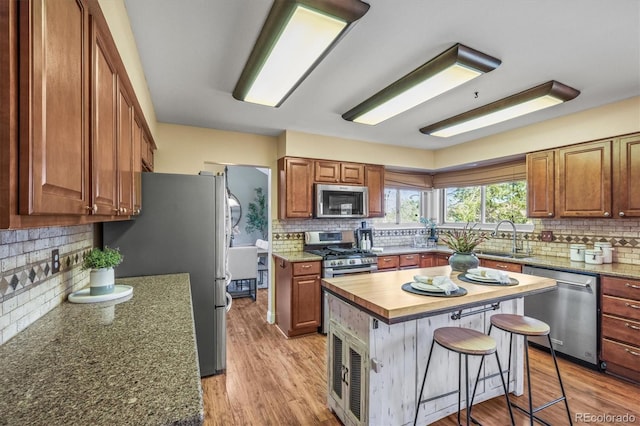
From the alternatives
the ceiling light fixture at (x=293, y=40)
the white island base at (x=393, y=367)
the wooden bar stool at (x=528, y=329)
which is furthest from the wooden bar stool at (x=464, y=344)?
the ceiling light fixture at (x=293, y=40)

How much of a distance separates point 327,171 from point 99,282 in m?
2.78

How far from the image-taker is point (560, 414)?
209 centimetres

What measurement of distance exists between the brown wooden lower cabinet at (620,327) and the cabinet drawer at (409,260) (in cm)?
198

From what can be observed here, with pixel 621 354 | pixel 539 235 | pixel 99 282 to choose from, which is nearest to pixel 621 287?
pixel 621 354

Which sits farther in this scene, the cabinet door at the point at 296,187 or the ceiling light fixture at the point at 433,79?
the cabinet door at the point at 296,187

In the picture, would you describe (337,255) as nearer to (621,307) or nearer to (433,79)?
(433,79)

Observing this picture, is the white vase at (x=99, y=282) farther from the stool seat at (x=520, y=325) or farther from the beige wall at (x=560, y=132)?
the beige wall at (x=560, y=132)

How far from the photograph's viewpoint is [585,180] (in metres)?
2.98

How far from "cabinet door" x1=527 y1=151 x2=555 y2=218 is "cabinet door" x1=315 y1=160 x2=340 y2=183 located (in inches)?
89.3

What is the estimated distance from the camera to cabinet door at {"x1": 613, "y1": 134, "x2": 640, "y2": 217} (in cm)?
266

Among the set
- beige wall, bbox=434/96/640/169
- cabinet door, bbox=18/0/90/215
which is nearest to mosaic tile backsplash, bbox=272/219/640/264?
beige wall, bbox=434/96/640/169

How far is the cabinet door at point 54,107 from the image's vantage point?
64 cm

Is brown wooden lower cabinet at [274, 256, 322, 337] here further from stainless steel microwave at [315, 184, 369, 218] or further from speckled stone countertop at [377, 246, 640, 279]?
speckled stone countertop at [377, 246, 640, 279]

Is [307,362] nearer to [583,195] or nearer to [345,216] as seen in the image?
[345,216]
